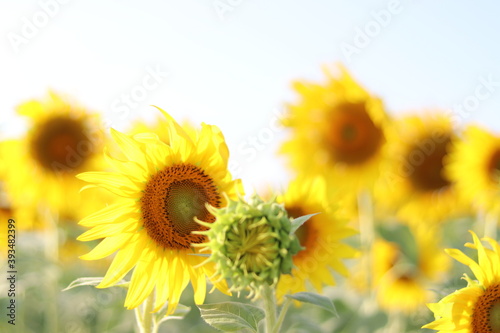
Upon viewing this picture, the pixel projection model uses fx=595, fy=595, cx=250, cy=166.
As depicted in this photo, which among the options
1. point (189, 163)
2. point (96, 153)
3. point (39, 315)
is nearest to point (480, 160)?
point (96, 153)

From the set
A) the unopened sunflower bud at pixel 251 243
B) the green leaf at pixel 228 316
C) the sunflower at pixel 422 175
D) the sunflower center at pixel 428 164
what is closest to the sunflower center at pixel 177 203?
the green leaf at pixel 228 316

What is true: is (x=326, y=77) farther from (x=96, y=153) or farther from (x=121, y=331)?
(x=121, y=331)

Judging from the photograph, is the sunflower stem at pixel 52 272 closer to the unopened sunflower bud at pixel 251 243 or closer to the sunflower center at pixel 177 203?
the sunflower center at pixel 177 203

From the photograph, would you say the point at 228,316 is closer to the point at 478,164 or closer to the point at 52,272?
the point at 52,272

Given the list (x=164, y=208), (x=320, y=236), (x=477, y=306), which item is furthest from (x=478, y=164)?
(x=164, y=208)

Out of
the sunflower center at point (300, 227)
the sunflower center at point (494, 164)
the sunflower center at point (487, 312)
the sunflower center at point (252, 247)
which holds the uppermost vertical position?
the sunflower center at point (494, 164)

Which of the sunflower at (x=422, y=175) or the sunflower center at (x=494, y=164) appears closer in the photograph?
the sunflower center at (x=494, y=164)

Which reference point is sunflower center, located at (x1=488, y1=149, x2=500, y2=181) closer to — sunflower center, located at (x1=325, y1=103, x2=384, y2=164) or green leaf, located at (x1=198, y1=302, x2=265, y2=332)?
sunflower center, located at (x1=325, y1=103, x2=384, y2=164)
